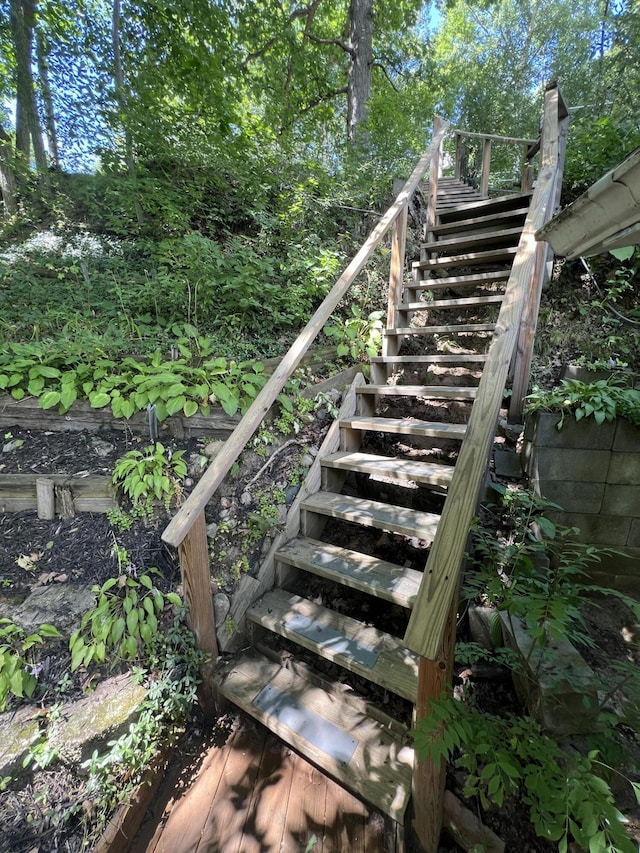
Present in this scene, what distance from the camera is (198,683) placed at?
1.75 meters

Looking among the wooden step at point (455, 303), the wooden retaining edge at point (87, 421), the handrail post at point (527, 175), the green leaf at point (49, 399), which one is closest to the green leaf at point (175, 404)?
the wooden retaining edge at point (87, 421)

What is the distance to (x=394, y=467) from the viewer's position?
6.92 feet

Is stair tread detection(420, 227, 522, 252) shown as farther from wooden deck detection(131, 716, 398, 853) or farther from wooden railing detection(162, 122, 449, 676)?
wooden deck detection(131, 716, 398, 853)

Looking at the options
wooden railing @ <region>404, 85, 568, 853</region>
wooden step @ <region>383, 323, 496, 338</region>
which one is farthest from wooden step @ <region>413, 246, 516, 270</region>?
wooden railing @ <region>404, 85, 568, 853</region>

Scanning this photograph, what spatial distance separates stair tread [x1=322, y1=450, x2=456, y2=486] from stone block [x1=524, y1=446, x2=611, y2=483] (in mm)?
530

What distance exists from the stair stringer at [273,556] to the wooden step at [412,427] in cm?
13

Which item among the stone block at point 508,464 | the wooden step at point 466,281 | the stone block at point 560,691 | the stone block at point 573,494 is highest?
the wooden step at point 466,281

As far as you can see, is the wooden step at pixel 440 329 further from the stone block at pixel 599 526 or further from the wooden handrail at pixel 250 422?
the stone block at pixel 599 526

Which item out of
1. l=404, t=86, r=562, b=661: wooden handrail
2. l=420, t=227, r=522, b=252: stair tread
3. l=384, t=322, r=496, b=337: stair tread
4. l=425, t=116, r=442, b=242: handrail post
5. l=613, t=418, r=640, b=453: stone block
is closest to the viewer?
l=404, t=86, r=562, b=661: wooden handrail

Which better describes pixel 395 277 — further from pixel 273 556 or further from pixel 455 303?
pixel 273 556

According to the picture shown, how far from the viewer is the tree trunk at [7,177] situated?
Answer: 4.15 meters

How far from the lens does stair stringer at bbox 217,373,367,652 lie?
1.91 meters

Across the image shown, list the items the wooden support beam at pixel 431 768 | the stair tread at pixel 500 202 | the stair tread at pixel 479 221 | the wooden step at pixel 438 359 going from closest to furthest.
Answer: the wooden support beam at pixel 431 768, the wooden step at pixel 438 359, the stair tread at pixel 479 221, the stair tread at pixel 500 202

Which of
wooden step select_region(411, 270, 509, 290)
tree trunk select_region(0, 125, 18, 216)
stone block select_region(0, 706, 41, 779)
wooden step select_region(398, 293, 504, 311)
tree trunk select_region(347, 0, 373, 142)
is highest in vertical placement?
tree trunk select_region(347, 0, 373, 142)
